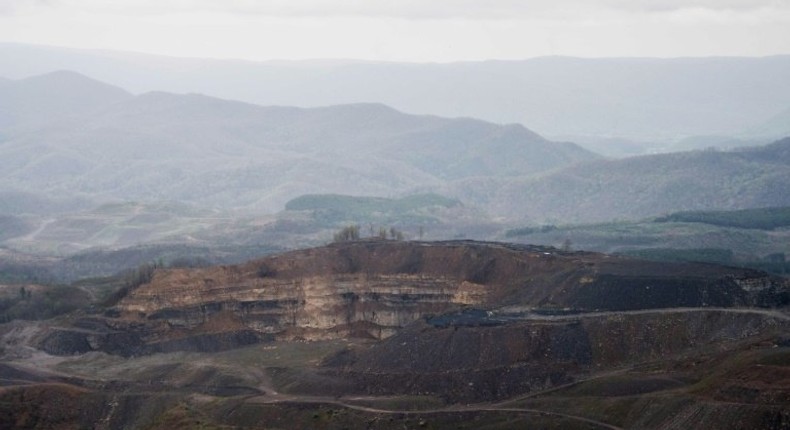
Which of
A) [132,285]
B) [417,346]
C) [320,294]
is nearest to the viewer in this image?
[417,346]

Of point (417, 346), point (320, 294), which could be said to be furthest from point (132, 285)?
point (417, 346)

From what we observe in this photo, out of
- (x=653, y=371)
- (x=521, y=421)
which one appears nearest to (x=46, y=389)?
(x=521, y=421)

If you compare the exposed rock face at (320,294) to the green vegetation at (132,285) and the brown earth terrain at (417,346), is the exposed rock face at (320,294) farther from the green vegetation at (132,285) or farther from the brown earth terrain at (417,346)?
the green vegetation at (132,285)

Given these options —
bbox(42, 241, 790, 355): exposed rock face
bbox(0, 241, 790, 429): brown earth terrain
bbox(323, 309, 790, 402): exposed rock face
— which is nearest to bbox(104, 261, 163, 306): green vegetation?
bbox(0, 241, 790, 429): brown earth terrain

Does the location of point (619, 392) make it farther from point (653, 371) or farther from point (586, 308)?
point (586, 308)

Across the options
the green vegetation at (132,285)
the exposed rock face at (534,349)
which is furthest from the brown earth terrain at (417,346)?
the green vegetation at (132,285)

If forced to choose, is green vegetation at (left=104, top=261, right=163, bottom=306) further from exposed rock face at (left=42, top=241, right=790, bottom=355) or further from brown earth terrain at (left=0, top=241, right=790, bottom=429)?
exposed rock face at (left=42, top=241, right=790, bottom=355)

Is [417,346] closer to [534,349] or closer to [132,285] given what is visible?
[534,349]

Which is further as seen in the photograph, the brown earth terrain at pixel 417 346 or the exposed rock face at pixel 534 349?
the exposed rock face at pixel 534 349
